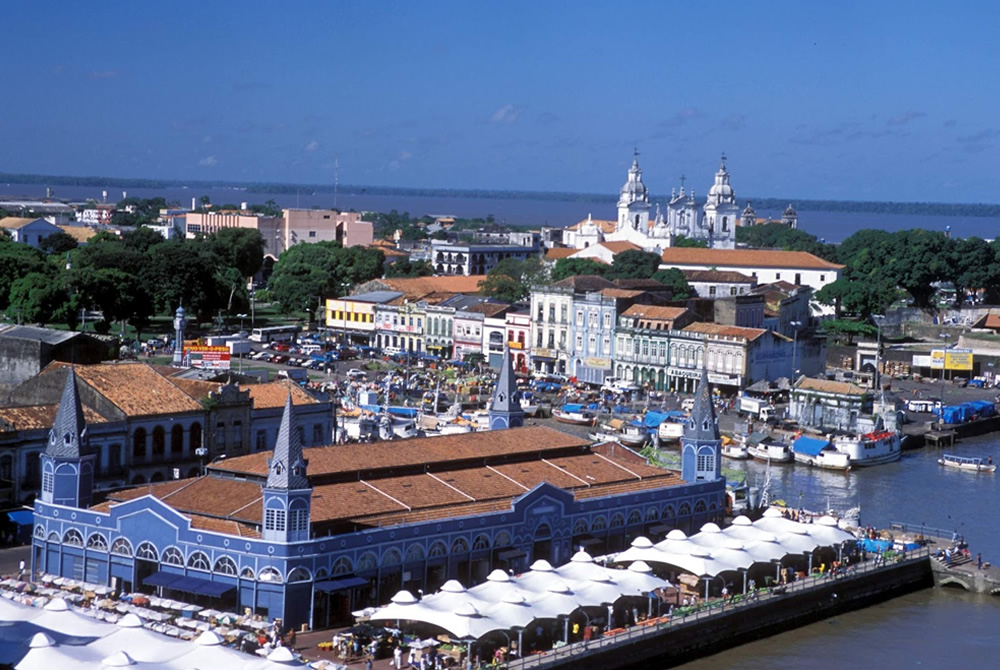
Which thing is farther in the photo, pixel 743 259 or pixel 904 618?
pixel 743 259

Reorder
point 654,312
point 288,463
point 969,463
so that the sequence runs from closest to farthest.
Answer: point 288,463, point 969,463, point 654,312

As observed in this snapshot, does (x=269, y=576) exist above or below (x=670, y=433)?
above

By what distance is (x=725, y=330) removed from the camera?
72125 millimetres

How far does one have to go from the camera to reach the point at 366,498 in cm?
3359

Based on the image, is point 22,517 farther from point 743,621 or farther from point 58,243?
point 58,243

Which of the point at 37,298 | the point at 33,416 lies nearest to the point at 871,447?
the point at 33,416

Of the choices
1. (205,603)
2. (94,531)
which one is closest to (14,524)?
(94,531)

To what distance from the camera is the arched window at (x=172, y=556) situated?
3181 centimetres

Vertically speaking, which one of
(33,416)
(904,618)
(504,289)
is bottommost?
(904,618)

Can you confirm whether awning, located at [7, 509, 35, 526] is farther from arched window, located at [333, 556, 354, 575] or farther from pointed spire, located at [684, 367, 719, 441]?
pointed spire, located at [684, 367, 719, 441]

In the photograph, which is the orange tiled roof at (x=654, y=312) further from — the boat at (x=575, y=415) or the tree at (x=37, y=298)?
the tree at (x=37, y=298)

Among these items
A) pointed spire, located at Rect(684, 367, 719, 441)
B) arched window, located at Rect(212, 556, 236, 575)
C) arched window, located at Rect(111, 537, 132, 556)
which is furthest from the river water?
arched window, located at Rect(111, 537, 132, 556)

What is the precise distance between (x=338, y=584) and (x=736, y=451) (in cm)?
2994

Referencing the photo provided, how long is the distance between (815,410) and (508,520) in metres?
31.4
